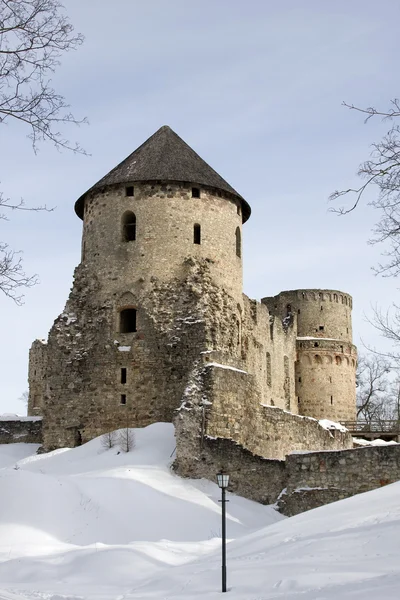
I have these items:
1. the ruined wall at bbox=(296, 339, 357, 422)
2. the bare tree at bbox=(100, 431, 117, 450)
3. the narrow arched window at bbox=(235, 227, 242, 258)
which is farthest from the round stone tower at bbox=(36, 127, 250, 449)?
→ the ruined wall at bbox=(296, 339, 357, 422)

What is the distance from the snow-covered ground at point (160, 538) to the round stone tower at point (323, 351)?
18421 millimetres

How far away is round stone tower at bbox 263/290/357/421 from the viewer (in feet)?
142

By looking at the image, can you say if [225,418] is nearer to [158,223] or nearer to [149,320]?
[149,320]

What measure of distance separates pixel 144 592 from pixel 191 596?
3.55 feet

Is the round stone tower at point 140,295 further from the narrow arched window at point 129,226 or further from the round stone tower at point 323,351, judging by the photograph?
the round stone tower at point 323,351

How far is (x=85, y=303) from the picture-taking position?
29016mm

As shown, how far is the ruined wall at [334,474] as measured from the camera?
70.3 feet

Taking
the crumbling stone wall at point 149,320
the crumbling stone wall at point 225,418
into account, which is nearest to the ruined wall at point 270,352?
the crumbling stone wall at point 149,320

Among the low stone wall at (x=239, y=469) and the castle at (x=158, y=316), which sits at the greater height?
the castle at (x=158, y=316)

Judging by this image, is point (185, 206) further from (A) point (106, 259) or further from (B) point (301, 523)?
(B) point (301, 523)

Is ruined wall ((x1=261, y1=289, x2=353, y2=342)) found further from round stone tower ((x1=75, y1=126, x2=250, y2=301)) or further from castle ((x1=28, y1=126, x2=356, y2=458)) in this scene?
round stone tower ((x1=75, y1=126, x2=250, y2=301))

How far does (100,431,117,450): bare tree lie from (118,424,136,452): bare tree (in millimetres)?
186

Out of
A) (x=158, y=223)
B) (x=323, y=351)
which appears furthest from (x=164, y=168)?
(x=323, y=351)

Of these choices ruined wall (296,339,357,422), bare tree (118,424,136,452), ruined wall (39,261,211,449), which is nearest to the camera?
bare tree (118,424,136,452)
